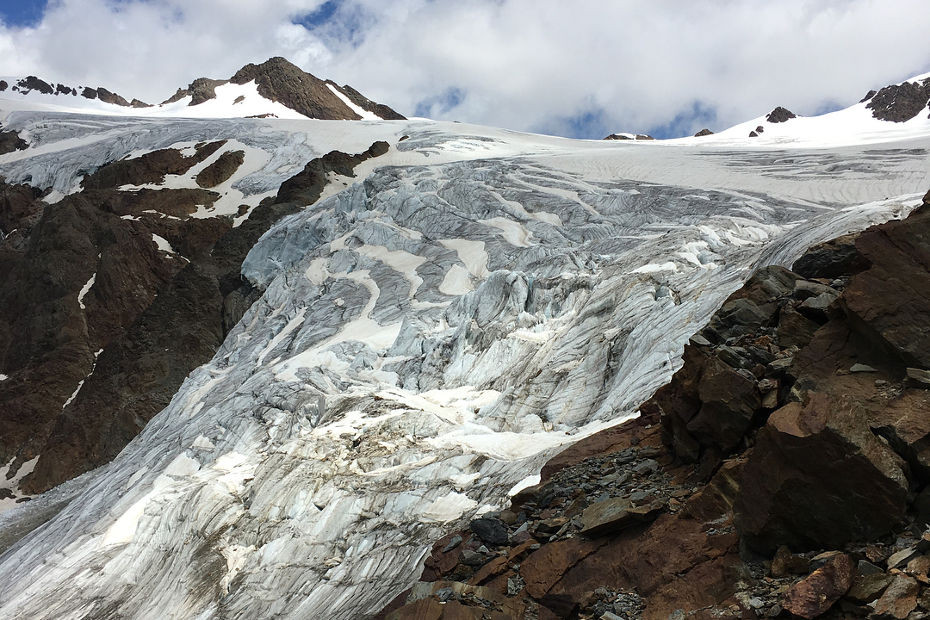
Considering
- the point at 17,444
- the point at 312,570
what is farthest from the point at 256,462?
the point at 17,444

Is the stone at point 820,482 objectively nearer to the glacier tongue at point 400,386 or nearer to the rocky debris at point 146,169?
the glacier tongue at point 400,386

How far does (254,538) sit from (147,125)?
8753cm

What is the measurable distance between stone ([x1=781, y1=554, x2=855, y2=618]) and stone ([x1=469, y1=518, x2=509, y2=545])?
4.46 m

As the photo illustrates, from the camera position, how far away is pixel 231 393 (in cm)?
2798

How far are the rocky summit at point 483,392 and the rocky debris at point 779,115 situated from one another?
92.0 meters

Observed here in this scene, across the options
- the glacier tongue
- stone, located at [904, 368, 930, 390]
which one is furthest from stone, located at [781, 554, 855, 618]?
→ the glacier tongue

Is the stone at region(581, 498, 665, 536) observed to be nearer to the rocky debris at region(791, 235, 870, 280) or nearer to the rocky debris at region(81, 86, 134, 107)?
the rocky debris at region(791, 235, 870, 280)

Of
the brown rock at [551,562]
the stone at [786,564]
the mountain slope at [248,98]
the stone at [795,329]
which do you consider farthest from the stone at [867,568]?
the mountain slope at [248,98]

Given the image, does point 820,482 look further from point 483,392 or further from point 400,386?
point 400,386

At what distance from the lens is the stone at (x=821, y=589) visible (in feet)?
17.4

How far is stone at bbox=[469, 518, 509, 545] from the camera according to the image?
9.30m

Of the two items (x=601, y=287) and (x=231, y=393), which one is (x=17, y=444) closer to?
(x=231, y=393)

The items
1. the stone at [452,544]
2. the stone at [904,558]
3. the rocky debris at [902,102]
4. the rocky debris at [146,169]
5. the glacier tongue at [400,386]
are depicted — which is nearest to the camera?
the stone at [904,558]

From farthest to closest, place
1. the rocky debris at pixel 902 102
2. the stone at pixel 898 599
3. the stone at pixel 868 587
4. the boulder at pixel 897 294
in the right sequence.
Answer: the rocky debris at pixel 902 102 < the boulder at pixel 897 294 < the stone at pixel 868 587 < the stone at pixel 898 599
